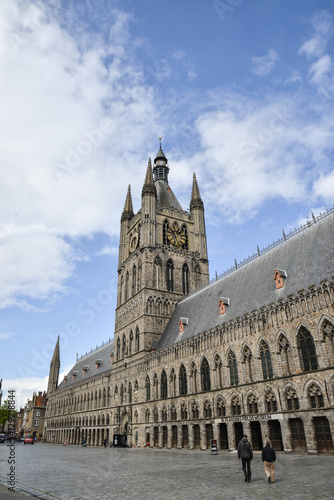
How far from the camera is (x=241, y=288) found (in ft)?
120

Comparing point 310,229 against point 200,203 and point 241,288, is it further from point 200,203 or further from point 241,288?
point 200,203

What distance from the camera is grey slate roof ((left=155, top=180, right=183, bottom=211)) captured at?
59.7 meters

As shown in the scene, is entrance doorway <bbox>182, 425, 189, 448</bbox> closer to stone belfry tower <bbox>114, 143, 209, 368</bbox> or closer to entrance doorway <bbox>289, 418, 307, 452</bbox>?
stone belfry tower <bbox>114, 143, 209, 368</bbox>

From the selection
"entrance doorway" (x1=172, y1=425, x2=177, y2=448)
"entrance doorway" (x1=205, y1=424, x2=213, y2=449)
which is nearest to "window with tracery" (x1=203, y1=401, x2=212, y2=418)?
"entrance doorway" (x1=205, y1=424, x2=213, y2=449)

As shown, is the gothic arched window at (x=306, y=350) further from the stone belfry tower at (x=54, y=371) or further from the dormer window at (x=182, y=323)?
the stone belfry tower at (x=54, y=371)

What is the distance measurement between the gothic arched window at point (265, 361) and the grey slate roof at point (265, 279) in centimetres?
342

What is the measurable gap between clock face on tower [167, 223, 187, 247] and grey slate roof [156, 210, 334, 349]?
11857 mm

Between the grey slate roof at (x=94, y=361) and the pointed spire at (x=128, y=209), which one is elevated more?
the pointed spire at (x=128, y=209)

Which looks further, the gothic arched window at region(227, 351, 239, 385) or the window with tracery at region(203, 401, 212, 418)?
the window with tracery at region(203, 401, 212, 418)

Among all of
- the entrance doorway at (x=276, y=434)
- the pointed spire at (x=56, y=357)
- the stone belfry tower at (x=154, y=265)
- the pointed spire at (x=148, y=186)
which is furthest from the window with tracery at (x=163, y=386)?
the pointed spire at (x=56, y=357)

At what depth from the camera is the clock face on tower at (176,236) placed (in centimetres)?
5556

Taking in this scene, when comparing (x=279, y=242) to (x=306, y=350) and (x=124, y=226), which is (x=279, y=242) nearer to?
(x=306, y=350)

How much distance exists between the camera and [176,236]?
56469mm

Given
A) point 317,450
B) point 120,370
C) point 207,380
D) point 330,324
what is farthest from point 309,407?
point 120,370
